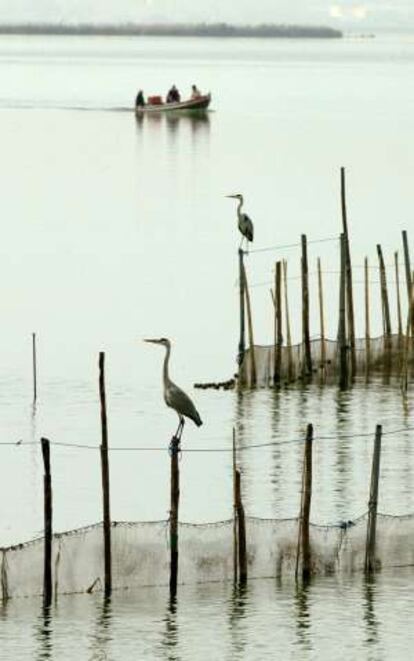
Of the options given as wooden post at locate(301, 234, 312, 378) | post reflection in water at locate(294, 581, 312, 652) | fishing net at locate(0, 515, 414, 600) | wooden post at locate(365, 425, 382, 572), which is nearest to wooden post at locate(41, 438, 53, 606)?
fishing net at locate(0, 515, 414, 600)

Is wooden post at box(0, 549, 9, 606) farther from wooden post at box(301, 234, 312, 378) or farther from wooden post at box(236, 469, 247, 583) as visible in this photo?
wooden post at box(301, 234, 312, 378)

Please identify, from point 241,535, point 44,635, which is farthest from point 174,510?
point 44,635

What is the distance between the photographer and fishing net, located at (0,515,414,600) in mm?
23141

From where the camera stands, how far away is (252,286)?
177ft

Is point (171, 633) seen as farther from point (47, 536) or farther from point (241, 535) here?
point (47, 536)

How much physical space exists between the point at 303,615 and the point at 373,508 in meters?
1.36

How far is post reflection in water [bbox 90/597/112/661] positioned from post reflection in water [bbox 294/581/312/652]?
1982mm

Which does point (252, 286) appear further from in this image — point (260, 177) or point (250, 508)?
point (260, 177)

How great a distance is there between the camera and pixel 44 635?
22.9 m

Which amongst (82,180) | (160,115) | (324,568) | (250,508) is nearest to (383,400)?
(250,508)

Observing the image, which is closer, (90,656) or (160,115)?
(90,656)

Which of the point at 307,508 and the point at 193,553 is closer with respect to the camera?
the point at 307,508

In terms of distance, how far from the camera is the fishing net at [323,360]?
36.5 meters

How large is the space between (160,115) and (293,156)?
19.3 metres
